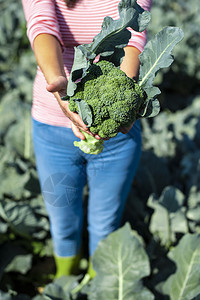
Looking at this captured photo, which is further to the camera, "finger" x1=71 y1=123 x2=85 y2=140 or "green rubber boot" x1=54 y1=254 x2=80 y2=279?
"green rubber boot" x1=54 y1=254 x2=80 y2=279

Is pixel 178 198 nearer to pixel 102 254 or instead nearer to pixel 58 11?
pixel 102 254

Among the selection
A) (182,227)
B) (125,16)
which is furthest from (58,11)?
(182,227)

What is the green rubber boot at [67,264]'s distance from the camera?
1514 millimetres

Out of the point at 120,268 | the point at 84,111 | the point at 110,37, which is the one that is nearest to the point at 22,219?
the point at 120,268

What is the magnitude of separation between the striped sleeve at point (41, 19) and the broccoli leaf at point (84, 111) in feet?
0.85

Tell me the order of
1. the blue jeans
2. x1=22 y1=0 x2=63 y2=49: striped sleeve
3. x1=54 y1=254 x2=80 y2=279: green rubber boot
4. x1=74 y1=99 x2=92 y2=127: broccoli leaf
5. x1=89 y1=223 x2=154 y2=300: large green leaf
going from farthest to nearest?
x1=54 y1=254 x2=80 y2=279: green rubber boot → x1=89 y1=223 x2=154 y2=300: large green leaf → the blue jeans → x1=22 y1=0 x2=63 y2=49: striped sleeve → x1=74 y1=99 x2=92 y2=127: broccoli leaf

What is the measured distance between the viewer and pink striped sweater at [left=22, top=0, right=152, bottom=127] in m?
0.89

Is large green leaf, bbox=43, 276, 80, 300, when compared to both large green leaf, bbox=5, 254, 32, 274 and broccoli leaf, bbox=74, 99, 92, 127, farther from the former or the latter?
broccoli leaf, bbox=74, 99, 92, 127

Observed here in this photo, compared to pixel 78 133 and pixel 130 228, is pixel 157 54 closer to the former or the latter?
pixel 78 133

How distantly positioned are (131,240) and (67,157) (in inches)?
19.1

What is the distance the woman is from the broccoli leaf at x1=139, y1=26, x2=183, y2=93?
0.04 metres

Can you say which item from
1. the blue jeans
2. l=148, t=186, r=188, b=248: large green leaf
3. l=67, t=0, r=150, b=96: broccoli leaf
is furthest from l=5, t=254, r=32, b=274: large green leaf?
l=67, t=0, r=150, b=96: broccoli leaf

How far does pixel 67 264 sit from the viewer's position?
153 cm

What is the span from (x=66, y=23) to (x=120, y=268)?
1.00 meters
